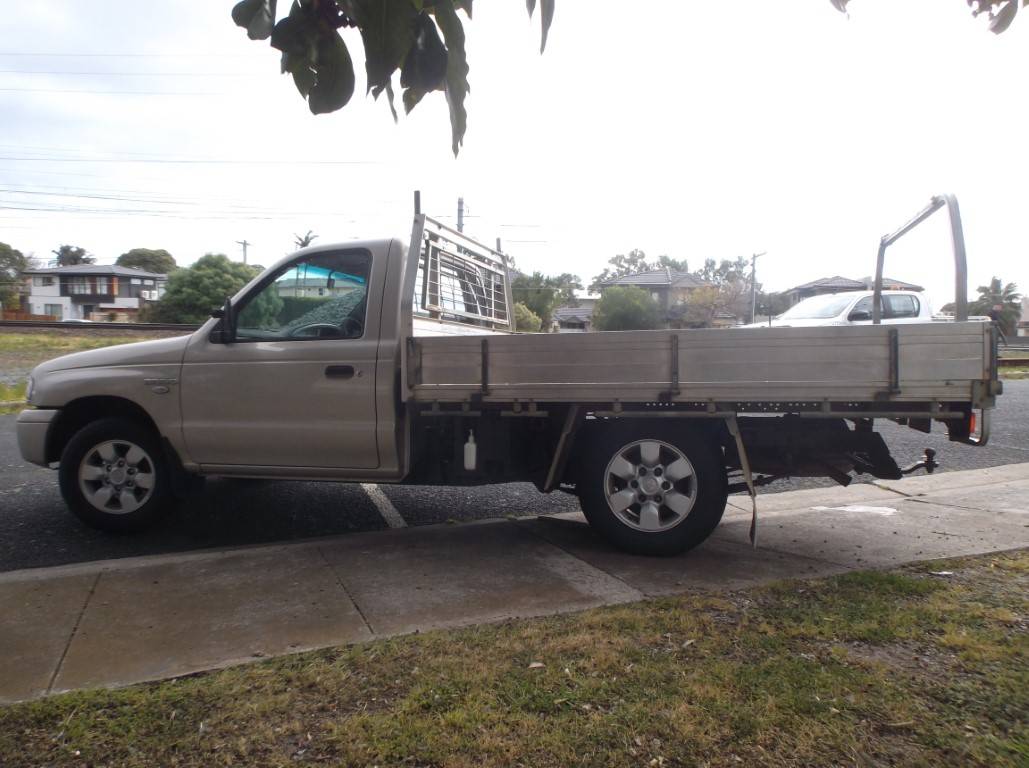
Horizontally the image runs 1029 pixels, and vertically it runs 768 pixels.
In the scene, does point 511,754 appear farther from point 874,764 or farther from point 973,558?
point 973,558

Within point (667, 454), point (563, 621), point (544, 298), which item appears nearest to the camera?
point (563, 621)

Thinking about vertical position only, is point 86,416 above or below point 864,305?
below

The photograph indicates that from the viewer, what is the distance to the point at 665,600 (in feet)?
12.7

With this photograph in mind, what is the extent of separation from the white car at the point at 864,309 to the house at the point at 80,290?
67.0m

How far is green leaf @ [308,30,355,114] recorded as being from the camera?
1.64 m

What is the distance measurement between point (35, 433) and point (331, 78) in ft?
15.8

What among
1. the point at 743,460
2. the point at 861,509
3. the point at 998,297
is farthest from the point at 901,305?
the point at 998,297

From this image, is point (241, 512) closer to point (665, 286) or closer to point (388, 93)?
point (388, 93)

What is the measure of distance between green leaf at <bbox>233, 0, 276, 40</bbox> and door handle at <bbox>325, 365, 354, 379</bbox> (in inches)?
127

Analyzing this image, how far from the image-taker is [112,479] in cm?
517

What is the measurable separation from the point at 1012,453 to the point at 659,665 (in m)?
7.87

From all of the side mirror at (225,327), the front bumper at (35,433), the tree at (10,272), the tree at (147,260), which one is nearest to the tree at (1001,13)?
the side mirror at (225,327)

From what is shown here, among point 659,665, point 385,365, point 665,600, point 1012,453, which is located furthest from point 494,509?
point 1012,453

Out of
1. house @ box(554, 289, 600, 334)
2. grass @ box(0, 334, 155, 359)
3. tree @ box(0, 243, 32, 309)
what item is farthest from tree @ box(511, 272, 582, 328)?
tree @ box(0, 243, 32, 309)
